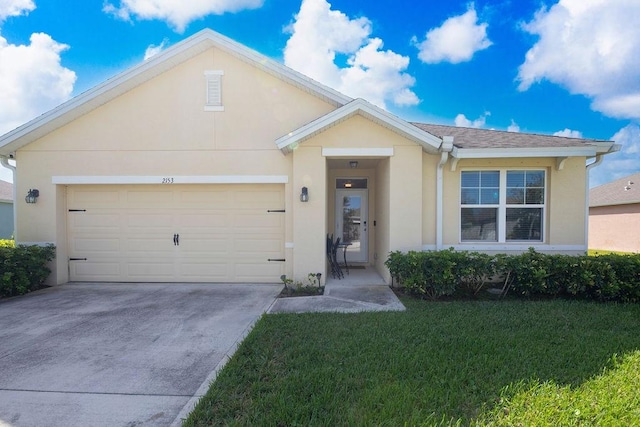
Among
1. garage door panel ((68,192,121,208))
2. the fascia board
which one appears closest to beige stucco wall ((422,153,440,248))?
the fascia board

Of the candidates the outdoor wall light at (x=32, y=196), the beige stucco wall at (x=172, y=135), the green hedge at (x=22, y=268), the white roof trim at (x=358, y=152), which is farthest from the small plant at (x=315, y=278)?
the outdoor wall light at (x=32, y=196)

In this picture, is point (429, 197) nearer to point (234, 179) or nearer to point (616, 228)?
point (234, 179)

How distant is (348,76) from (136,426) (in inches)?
423

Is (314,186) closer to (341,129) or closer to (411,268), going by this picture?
(341,129)

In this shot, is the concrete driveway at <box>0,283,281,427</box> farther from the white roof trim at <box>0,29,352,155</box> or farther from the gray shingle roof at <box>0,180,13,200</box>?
the gray shingle roof at <box>0,180,13,200</box>

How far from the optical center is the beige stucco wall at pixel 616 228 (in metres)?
17.3

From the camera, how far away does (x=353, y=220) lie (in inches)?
398

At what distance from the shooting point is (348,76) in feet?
34.8

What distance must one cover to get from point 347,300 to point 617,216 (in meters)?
22.0

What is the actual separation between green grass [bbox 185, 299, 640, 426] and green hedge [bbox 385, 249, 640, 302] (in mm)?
906

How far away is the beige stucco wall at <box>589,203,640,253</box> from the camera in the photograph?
56.6 feet

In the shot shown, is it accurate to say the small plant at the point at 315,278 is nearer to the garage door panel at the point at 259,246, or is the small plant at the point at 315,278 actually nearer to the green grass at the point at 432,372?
the garage door panel at the point at 259,246

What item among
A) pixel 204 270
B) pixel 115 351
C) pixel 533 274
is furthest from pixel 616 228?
pixel 115 351

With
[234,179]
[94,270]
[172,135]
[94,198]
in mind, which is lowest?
[94,270]
